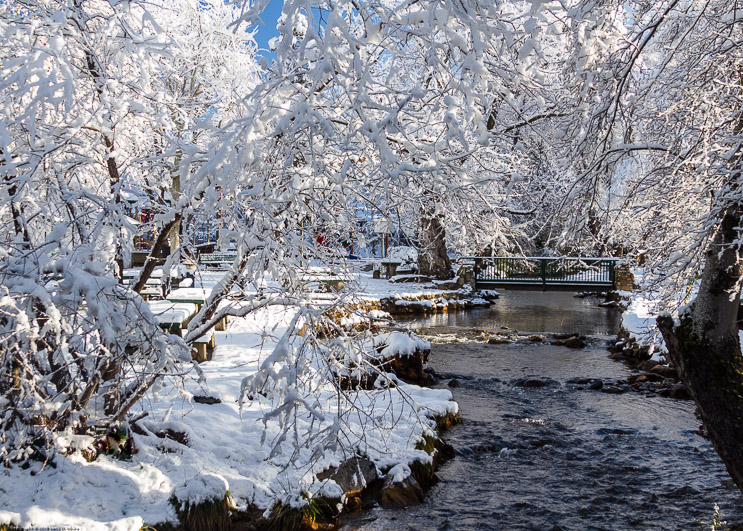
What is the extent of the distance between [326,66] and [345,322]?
1878mm

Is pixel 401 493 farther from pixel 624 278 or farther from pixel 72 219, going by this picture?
pixel 624 278

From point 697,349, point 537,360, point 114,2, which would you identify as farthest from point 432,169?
point 537,360

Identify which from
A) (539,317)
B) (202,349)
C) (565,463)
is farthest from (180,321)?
(539,317)

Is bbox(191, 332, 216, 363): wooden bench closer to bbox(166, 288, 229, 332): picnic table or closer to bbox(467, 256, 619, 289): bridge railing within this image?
bbox(166, 288, 229, 332): picnic table

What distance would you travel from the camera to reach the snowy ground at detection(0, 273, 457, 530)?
3828 mm

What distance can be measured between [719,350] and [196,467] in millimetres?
4155

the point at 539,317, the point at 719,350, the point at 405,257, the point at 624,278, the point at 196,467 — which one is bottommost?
the point at 196,467

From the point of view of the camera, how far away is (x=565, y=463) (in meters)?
6.30

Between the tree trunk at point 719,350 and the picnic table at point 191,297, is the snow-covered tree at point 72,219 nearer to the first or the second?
the picnic table at point 191,297

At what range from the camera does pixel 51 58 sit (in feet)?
13.1

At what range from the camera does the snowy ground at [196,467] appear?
3.83m

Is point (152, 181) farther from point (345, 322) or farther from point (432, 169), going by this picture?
point (432, 169)

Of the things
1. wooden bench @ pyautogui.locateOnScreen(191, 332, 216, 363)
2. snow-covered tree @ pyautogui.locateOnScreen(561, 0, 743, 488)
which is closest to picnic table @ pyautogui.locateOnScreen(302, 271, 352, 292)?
snow-covered tree @ pyautogui.locateOnScreen(561, 0, 743, 488)

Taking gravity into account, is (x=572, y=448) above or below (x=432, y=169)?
below
